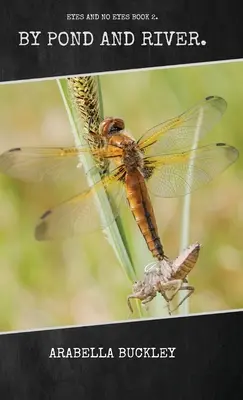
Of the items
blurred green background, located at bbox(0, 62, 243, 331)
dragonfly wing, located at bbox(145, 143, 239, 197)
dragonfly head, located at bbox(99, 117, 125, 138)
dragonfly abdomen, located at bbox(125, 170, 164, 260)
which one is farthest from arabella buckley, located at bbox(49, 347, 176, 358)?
dragonfly head, located at bbox(99, 117, 125, 138)

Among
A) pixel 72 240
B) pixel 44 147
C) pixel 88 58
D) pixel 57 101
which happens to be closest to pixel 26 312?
pixel 72 240

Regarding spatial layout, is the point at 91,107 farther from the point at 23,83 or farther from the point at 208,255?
the point at 208,255

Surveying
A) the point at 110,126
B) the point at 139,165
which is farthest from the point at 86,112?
the point at 139,165

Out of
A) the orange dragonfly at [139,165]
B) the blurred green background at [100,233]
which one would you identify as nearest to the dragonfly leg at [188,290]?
the blurred green background at [100,233]

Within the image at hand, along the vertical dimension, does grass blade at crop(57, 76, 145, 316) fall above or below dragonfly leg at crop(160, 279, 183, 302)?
above

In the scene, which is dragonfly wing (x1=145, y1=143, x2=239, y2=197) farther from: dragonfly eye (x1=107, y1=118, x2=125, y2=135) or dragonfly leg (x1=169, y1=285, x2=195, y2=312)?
dragonfly leg (x1=169, y1=285, x2=195, y2=312)

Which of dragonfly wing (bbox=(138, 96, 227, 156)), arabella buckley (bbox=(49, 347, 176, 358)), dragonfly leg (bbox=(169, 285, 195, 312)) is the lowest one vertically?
arabella buckley (bbox=(49, 347, 176, 358))

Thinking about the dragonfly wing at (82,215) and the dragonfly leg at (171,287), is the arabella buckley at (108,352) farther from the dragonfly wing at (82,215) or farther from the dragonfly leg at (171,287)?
the dragonfly wing at (82,215)
